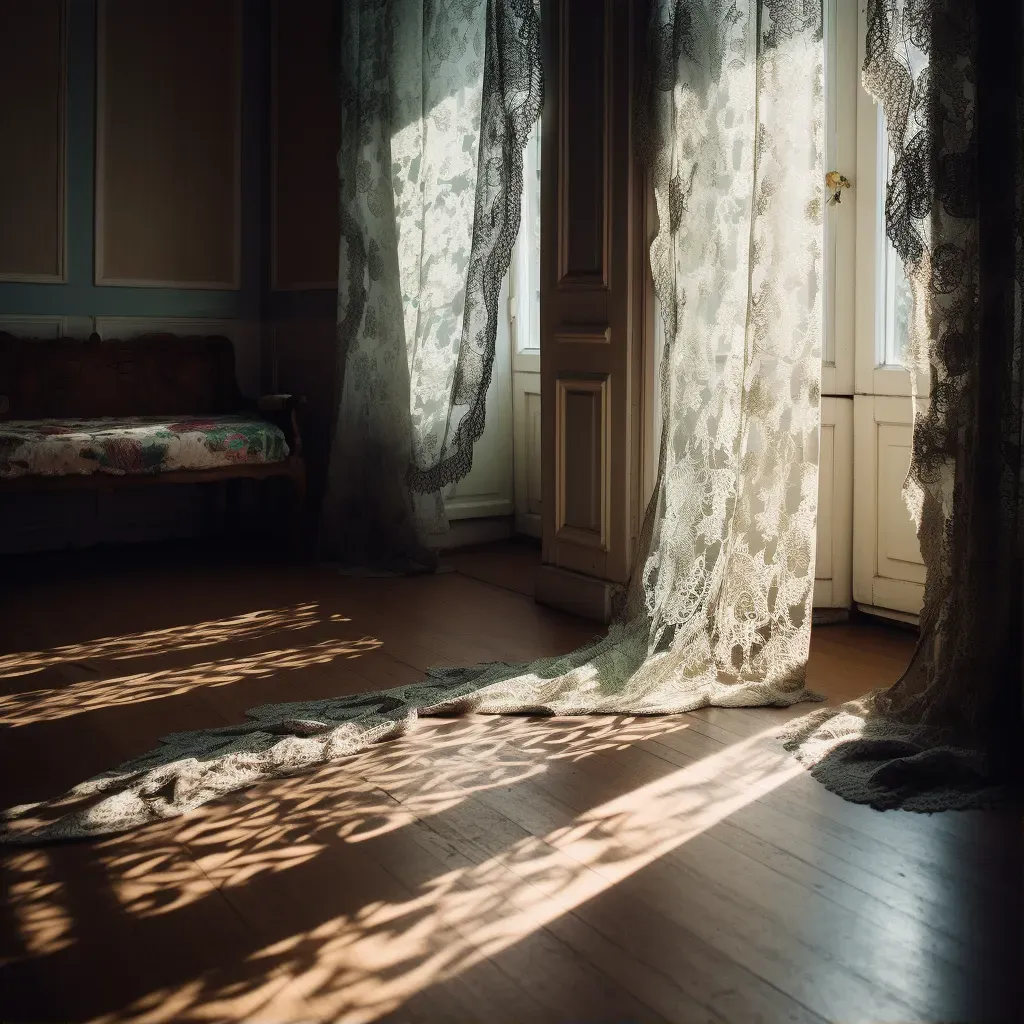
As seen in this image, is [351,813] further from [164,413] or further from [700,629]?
[164,413]

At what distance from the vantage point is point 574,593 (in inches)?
168

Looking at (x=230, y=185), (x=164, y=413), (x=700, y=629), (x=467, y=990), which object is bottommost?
(x=467, y=990)

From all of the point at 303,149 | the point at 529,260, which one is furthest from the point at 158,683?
the point at 303,149

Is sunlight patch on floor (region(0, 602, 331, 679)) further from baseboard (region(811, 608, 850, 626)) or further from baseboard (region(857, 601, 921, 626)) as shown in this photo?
baseboard (region(857, 601, 921, 626))

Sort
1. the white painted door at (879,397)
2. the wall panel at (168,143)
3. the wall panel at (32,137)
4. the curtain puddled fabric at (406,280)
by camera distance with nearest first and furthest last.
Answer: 1. the white painted door at (879,397)
2. the curtain puddled fabric at (406,280)
3. the wall panel at (32,137)
4. the wall panel at (168,143)

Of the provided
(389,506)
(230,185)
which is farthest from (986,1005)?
(230,185)

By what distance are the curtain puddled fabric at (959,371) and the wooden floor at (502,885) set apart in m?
0.26

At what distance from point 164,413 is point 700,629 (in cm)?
350

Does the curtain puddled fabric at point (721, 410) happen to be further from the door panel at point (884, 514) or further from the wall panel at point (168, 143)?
the wall panel at point (168, 143)

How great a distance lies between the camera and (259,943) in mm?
1893

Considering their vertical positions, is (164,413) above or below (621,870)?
above

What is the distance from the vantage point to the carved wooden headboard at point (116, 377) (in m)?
5.52

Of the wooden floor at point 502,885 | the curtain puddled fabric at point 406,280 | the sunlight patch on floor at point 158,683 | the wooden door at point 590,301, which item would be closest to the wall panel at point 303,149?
the curtain puddled fabric at point 406,280

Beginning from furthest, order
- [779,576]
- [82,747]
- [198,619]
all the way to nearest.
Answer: [198,619], [779,576], [82,747]
